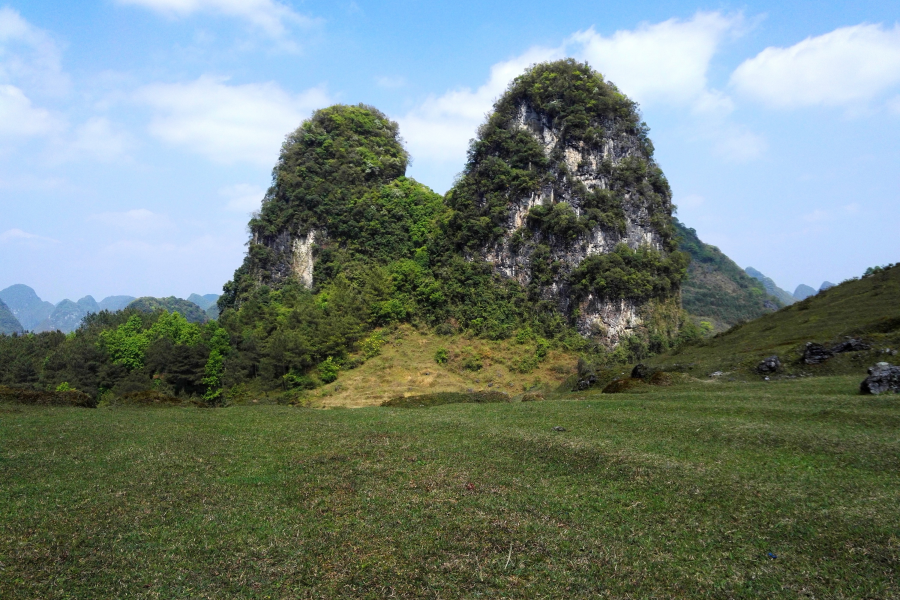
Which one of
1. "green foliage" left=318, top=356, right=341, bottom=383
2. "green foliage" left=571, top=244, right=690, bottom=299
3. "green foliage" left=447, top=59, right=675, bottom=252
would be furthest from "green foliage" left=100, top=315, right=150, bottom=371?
"green foliage" left=571, top=244, right=690, bottom=299

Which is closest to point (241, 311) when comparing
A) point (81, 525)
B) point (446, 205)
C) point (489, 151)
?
point (446, 205)

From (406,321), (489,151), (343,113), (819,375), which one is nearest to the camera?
(819,375)

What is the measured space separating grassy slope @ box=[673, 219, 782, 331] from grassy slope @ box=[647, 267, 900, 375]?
83127 mm

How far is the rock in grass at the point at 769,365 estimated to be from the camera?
111 feet

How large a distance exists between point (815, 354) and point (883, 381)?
34.6 feet

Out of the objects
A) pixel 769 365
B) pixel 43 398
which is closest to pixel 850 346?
pixel 769 365

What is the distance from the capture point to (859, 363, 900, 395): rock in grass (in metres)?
23.0

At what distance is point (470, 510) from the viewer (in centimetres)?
1293

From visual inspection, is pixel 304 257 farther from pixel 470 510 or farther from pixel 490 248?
pixel 470 510

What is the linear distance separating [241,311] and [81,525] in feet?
261

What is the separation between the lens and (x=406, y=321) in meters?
81.9

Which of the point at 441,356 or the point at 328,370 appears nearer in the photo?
the point at 328,370

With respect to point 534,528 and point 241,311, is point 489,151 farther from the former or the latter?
point 534,528

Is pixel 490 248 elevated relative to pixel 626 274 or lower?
elevated
